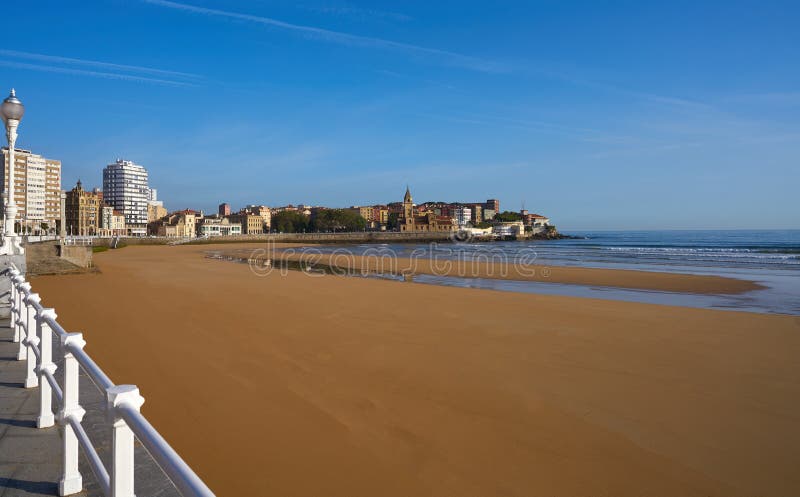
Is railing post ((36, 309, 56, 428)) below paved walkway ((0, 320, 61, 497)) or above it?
above

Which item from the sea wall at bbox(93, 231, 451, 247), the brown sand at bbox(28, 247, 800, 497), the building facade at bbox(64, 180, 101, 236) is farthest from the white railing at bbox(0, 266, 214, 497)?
the building facade at bbox(64, 180, 101, 236)

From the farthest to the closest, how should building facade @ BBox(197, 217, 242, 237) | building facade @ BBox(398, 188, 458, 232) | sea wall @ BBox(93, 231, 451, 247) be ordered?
1. building facade @ BBox(398, 188, 458, 232)
2. building facade @ BBox(197, 217, 242, 237)
3. sea wall @ BBox(93, 231, 451, 247)

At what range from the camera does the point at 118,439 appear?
183 centimetres

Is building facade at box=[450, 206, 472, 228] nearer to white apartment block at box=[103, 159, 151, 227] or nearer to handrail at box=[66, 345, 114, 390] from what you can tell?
white apartment block at box=[103, 159, 151, 227]

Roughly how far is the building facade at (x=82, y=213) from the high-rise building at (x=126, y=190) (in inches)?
2221

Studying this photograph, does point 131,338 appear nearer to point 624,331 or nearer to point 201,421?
point 201,421

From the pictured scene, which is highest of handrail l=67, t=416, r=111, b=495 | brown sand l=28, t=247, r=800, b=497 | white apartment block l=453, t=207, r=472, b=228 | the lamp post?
white apartment block l=453, t=207, r=472, b=228

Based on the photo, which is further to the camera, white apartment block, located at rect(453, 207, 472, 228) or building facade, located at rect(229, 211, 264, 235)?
white apartment block, located at rect(453, 207, 472, 228)

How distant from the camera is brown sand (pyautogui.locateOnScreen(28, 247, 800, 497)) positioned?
3.87 metres

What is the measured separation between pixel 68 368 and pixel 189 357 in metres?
4.73

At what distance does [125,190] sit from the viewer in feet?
565

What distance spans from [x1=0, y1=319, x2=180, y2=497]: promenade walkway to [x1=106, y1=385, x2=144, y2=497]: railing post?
0.79m

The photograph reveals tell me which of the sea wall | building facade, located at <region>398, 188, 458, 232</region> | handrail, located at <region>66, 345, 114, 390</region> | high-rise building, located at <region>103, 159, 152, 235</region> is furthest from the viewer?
high-rise building, located at <region>103, 159, 152, 235</region>

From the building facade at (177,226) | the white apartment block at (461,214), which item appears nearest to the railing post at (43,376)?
the building facade at (177,226)
